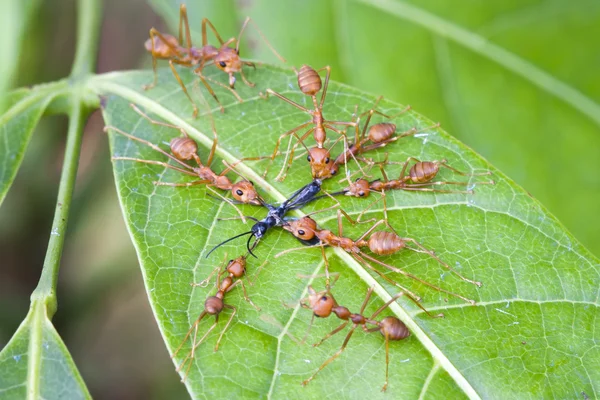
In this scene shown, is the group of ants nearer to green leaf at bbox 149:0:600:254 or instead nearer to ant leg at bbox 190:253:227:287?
ant leg at bbox 190:253:227:287

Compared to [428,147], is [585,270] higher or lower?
lower

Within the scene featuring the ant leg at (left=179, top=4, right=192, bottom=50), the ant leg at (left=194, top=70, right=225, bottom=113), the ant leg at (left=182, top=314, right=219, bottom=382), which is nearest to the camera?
the ant leg at (left=182, top=314, right=219, bottom=382)

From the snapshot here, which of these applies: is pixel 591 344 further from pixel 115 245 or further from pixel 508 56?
pixel 115 245

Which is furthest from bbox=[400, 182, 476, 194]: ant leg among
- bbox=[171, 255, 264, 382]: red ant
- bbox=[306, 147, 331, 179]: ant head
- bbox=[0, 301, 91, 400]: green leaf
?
bbox=[0, 301, 91, 400]: green leaf

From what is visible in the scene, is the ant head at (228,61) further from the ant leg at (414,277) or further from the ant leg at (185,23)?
the ant leg at (414,277)

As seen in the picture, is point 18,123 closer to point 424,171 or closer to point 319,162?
point 319,162

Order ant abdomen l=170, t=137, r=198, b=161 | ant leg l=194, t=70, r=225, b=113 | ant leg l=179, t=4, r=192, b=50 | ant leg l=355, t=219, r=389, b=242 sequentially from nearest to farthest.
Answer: ant leg l=355, t=219, r=389, b=242 < ant abdomen l=170, t=137, r=198, b=161 < ant leg l=194, t=70, r=225, b=113 < ant leg l=179, t=4, r=192, b=50

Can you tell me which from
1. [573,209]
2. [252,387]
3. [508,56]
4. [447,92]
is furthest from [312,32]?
[252,387]
